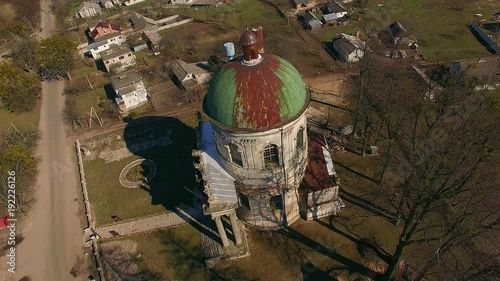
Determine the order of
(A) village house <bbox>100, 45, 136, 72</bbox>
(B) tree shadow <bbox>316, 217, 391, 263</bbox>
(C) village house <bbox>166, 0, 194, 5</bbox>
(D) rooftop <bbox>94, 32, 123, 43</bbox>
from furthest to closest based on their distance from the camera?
(C) village house <bbox>166, 0, 194, 5</bbox> → (D) rooftop <bbox>94, 32, 123, 43</bbox> → (A) village house <bbox>100, 45, 136, 72</bbox> → (B) tree shadow <bbox>316, 217, 391, 263</bbox>

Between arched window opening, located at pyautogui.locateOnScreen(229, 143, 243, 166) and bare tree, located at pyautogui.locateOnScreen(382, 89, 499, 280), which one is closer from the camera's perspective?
bare tree, located at pyautogui.locateOnScreen(382, 89, 499, 280)

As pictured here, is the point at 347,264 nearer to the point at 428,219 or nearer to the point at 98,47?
the point at 428,219

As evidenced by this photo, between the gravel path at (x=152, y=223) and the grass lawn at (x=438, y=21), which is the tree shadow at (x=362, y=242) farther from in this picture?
the grass lawn at (x=438, y=21)

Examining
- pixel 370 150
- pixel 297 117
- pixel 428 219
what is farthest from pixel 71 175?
pixel 428 219

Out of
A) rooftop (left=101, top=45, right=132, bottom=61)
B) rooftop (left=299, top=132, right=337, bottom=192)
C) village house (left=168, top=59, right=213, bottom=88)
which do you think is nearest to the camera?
rooftop (left=299, top=132, right=337, bottom=192)

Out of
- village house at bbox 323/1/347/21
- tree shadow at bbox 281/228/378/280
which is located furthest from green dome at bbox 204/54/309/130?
village house at bbox 323/1/347/21

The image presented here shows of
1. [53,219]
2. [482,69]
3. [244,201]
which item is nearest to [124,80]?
[53,219]

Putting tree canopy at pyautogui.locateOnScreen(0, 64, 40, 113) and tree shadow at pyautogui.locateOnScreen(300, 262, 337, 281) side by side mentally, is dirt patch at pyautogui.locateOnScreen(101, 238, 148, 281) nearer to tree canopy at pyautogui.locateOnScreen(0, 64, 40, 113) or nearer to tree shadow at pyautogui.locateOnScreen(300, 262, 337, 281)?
tree shadow at pyautogui.locateOnScreen(300, 262, 337, 281)
